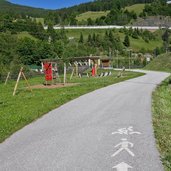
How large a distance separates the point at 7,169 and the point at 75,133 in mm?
3403

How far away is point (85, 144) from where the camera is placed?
8.90m

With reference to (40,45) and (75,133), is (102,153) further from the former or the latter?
(40,45)

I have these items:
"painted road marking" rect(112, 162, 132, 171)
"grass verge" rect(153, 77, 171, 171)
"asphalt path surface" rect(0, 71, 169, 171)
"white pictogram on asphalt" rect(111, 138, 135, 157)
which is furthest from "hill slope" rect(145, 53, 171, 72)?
"painted road marking" rect(112, 162, 132, 171)

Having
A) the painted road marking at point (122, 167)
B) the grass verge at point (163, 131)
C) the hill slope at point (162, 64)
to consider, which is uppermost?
the painted road marking at point (122, 167)

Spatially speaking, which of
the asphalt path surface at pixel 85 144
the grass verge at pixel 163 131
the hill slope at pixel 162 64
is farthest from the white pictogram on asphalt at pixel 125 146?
the hill slope at pixel 162 64

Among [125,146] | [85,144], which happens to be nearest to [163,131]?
[125,146]

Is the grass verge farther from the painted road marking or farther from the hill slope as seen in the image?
the hill slope

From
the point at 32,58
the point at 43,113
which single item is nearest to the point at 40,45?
the point at 32,58

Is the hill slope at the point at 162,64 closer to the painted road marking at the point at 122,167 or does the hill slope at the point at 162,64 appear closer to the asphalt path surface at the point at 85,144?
the asphalt path surface at the point at 85,144

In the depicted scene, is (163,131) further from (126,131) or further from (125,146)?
(125,146)

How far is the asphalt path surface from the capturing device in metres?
7.24

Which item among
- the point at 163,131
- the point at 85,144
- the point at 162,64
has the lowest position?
the point at 162,64

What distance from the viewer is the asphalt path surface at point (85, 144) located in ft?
23.7

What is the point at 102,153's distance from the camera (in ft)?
26.4
